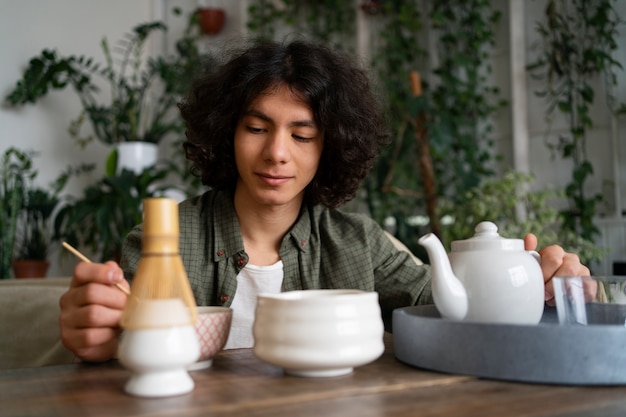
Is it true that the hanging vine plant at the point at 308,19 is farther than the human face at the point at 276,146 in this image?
Yes

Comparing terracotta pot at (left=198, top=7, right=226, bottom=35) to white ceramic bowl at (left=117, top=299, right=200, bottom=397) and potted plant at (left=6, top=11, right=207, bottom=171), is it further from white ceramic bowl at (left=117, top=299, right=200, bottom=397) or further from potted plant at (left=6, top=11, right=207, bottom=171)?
white ceramic bowl at (left=117, top=299, right=200, bottom=397)

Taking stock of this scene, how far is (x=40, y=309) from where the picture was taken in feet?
4.58

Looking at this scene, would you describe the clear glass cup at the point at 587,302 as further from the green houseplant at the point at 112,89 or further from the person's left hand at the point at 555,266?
the green houseplant at the point at 112,89

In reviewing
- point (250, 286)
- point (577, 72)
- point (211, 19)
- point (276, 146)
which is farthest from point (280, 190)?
point (211, 19)

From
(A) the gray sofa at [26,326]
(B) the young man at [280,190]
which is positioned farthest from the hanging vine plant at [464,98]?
(A) the gray sofa at [26,326]

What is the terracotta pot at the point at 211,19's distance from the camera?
171 inches

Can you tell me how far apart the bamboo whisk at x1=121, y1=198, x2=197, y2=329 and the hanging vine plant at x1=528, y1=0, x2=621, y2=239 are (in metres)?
2.61

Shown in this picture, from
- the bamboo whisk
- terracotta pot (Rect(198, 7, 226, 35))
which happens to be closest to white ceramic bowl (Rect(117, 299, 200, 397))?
the bamboo whisk

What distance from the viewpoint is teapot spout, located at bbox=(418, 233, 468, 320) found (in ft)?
2.55

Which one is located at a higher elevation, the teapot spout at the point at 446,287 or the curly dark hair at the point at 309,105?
the curly dark hair at the point at 309,105

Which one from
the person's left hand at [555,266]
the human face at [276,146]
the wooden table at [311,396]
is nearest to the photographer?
the wooden table at [311,396]

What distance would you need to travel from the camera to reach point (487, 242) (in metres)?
0.80

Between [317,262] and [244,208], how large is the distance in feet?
0.70

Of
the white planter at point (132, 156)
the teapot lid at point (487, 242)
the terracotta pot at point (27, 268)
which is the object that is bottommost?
the terracotta pot at point (27, 268)
